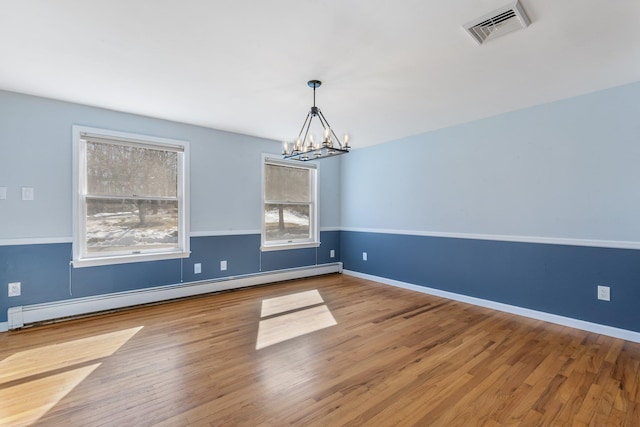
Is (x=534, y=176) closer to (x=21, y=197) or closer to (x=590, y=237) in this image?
(x=590, y=237)

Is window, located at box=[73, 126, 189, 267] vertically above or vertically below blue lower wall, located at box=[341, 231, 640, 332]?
above

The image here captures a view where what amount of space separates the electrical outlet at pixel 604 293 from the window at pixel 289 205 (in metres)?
3.77

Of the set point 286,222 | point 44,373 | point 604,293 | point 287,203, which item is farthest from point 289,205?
point 604,293

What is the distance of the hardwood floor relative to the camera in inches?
69.3

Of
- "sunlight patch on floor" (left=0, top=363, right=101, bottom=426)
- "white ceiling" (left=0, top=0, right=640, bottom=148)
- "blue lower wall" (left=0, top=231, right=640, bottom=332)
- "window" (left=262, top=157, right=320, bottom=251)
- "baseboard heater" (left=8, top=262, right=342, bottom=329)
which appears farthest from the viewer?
"window" (left=262, top=157, right=320, bottom=251)

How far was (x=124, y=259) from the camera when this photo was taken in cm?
359

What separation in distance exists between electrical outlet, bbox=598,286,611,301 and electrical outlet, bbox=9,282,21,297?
5.81 m

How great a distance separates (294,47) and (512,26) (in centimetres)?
146

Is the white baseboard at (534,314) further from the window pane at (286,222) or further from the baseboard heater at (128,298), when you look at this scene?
the baseboard heater at (128,298)

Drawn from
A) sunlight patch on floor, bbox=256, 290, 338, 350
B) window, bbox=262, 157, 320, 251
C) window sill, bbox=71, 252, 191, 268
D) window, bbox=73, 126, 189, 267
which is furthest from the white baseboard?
window, bbox=73, 126, 189, 267

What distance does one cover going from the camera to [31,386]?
6.61ft

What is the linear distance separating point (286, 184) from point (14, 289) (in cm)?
354

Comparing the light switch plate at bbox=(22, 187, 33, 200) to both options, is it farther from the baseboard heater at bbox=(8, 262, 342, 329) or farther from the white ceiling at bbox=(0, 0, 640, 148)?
the baseboard heater at bbox=(8, 262, 342, 329)

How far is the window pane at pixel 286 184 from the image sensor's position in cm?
498
